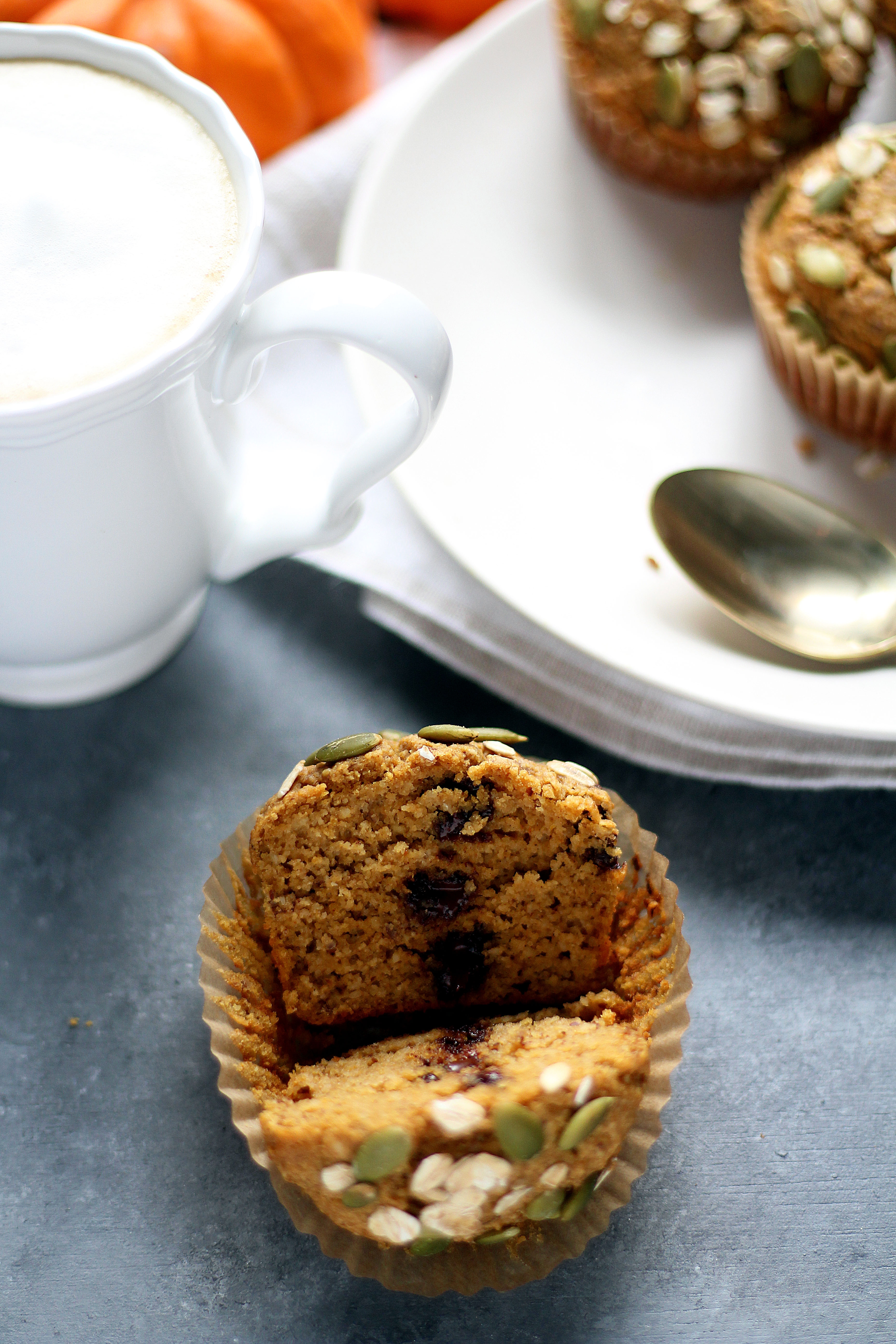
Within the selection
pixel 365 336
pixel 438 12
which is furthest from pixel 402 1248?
pixel 438 12

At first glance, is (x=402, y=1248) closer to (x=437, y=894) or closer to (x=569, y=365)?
(x=437, y=894)

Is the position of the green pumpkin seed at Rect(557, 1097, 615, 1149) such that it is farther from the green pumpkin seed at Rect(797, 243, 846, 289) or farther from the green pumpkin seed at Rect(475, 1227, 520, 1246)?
the green pumpkin seed at Rect(797, 243, 846, 289)

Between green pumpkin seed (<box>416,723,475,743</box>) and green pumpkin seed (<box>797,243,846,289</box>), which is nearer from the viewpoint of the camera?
green pumpkin seed (<box>416,723,475,743</box>)

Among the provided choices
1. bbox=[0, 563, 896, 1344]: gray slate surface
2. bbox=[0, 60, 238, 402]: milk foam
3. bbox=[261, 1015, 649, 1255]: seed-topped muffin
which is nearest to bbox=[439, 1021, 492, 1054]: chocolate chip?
bbox=[261, 1015, 649, 1255]: seed-topped muffin

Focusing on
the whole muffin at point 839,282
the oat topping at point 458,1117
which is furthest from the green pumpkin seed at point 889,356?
the oat topping at point 458,1117

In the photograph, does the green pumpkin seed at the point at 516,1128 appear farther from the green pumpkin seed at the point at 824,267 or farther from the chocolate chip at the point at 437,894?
the green pumpkin seed at the point at 824,267

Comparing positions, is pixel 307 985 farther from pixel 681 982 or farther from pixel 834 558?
pixel 834 558
